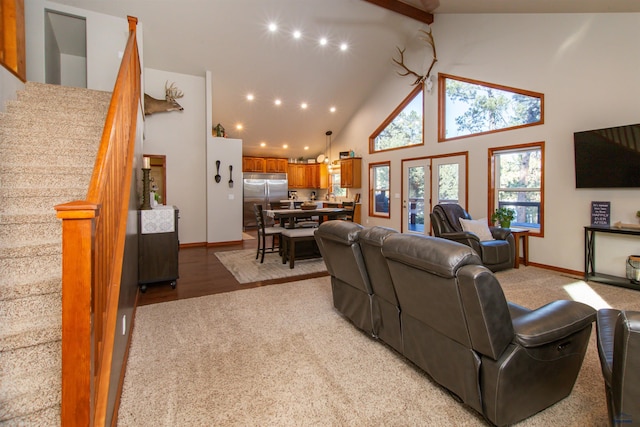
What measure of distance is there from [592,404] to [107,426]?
2641 mm

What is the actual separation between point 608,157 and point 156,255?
6025 millimetres

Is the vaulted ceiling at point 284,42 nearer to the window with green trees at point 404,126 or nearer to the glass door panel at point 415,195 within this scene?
the window with green trees at point 404,126

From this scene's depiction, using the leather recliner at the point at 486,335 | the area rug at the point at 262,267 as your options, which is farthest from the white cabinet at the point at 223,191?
the leather recliner at the point at 486,335

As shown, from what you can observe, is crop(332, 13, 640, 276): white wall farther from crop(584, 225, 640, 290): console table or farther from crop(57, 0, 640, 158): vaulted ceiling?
crop(57, 0, 640, 158): vaulted ceiling

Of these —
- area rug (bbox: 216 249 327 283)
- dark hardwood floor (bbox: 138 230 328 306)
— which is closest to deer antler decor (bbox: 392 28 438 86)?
area rug (bbox: 216 249 327 283)

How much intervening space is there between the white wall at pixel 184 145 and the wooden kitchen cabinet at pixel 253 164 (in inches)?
128

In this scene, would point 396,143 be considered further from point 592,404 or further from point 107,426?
point 107,426

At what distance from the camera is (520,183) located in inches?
211

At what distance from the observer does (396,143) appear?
7.99 meters

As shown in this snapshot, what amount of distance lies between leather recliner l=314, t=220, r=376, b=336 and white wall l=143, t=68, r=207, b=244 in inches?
188

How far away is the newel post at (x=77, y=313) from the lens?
1.19m

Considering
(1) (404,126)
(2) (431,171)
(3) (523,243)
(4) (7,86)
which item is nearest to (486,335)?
(3) (523,243)

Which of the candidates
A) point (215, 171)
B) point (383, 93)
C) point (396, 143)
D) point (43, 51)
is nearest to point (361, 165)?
point (396, 143)

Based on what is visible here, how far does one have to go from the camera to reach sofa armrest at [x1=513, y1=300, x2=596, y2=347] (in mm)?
1536
